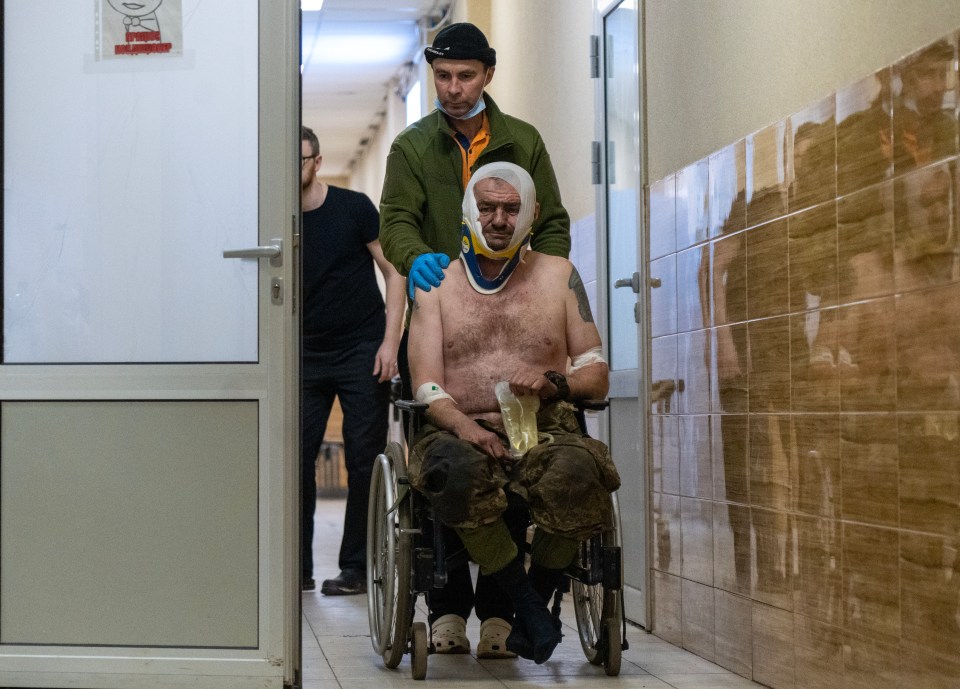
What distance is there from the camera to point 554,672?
331 cm

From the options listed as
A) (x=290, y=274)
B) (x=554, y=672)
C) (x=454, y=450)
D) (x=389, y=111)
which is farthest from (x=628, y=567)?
(x=389, y=111)

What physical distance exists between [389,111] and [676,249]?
311 inches

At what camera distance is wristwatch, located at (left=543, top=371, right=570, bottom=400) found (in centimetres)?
317

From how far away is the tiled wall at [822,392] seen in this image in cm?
238

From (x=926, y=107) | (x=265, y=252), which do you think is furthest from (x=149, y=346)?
(x=926, y=107)

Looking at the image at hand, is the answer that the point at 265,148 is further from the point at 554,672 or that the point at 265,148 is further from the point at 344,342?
the point at 344,342

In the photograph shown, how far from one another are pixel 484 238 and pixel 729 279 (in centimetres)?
63

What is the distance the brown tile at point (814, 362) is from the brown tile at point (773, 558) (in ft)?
0.92

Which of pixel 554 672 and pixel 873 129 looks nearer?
pixel 873 129

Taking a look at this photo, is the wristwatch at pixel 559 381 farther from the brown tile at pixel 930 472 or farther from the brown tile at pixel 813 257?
the brown tile at pixel 930 472

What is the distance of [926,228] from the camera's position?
2.41m

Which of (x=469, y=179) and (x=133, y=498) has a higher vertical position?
(x=469, y=179)

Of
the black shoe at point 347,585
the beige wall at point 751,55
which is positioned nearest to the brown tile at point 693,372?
the beige wall at point 751,55

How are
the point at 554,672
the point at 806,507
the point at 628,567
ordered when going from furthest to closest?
the point at 628,567
the point at 554,672
the point at 806,507
